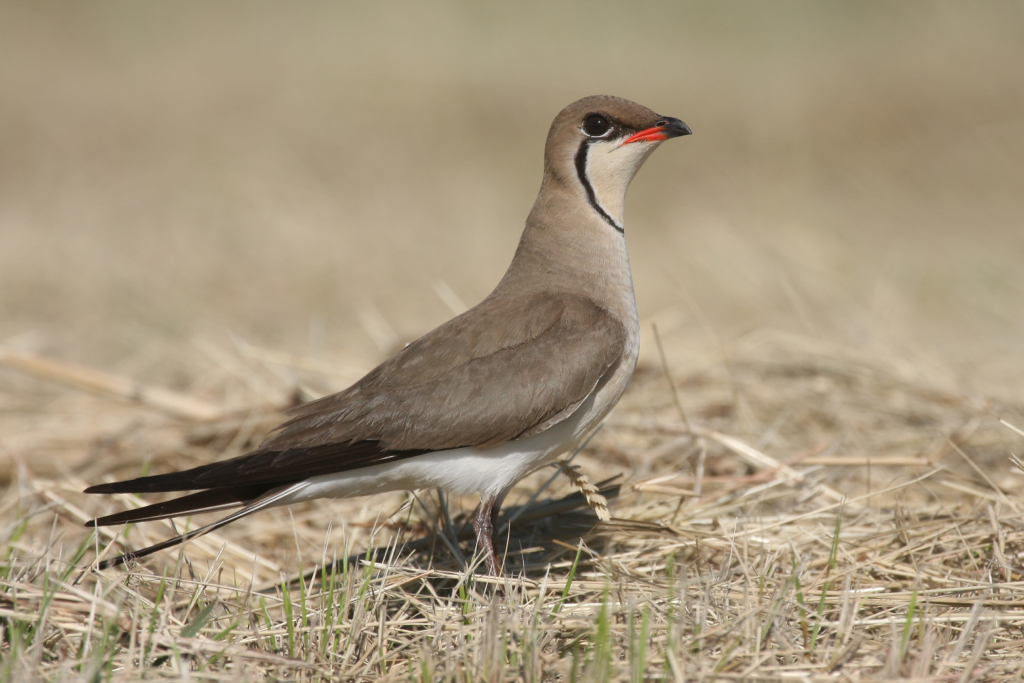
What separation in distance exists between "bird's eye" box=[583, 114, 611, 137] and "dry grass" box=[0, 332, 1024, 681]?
1.30 metres

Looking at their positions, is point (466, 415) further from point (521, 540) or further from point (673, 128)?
point (673, 128)

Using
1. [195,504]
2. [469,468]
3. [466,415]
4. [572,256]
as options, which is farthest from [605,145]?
[195,504]

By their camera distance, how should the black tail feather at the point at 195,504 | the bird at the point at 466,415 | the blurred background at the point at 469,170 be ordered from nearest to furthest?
the black tail feather at the point at 195,504 < the bird at the point at 466,415 < the blurred background at the point at 469,170

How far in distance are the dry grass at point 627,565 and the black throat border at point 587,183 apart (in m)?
0.97

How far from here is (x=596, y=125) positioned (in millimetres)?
3412

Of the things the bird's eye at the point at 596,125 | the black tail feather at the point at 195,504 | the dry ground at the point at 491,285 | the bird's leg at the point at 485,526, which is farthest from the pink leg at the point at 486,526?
the bird's eye at the point at 596,125

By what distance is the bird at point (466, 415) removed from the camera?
281cm

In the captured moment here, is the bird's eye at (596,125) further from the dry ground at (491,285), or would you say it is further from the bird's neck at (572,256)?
the dry ground at (491,285)

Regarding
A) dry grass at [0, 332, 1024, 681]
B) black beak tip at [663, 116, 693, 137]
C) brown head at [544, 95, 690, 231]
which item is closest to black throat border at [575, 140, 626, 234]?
brown head at [544, 95, 690, 231]

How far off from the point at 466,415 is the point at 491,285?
4.59 m

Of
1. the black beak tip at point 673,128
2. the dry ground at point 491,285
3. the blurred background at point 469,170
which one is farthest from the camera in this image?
the blurred background at point 469,170

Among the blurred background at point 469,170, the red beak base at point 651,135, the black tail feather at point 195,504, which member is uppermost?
the blurred background at point 469,170

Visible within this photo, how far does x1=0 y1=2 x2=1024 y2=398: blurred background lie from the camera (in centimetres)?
655

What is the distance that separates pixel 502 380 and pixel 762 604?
1.06 meters
